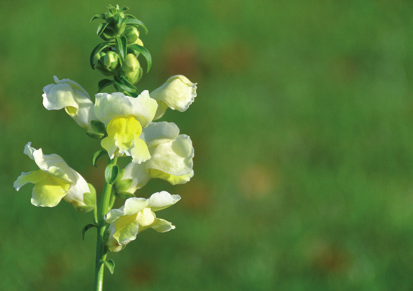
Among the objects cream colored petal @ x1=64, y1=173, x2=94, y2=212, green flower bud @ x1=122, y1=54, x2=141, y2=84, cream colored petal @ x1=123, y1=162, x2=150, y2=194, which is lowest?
cream colored petal @ x1=64, y1=173, x2=94, y2=212

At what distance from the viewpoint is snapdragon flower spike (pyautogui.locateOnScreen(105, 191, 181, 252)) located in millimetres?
1203

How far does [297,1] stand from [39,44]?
1501 mm

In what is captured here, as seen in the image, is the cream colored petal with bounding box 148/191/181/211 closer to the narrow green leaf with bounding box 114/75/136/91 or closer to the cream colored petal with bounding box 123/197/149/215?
the cream colored petal with bounding box 123/197/149/215

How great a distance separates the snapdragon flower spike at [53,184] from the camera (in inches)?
50.3

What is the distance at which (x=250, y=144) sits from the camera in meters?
3.26

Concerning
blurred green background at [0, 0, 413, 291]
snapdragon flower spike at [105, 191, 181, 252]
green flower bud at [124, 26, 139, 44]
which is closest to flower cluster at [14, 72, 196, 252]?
snapdragon flower spike at [105, 191, 181, 252]

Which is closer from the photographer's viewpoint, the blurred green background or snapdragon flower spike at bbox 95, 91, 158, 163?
snapdragon flower spike at bbox 95, 91, 158, 163

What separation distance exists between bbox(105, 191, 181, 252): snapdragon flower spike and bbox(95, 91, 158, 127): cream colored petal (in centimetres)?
14

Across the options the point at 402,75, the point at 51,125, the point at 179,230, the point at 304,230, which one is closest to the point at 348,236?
the point at 304,230

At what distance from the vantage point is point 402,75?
3.69 metres

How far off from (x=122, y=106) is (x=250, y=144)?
2.09 m

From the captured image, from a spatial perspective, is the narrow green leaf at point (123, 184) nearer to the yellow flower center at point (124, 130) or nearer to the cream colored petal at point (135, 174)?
the cream colored petal at point (135, 174)

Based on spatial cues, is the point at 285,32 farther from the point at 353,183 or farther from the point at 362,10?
the point at 353,183

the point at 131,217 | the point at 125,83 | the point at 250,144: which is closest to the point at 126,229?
the point at 131,217
